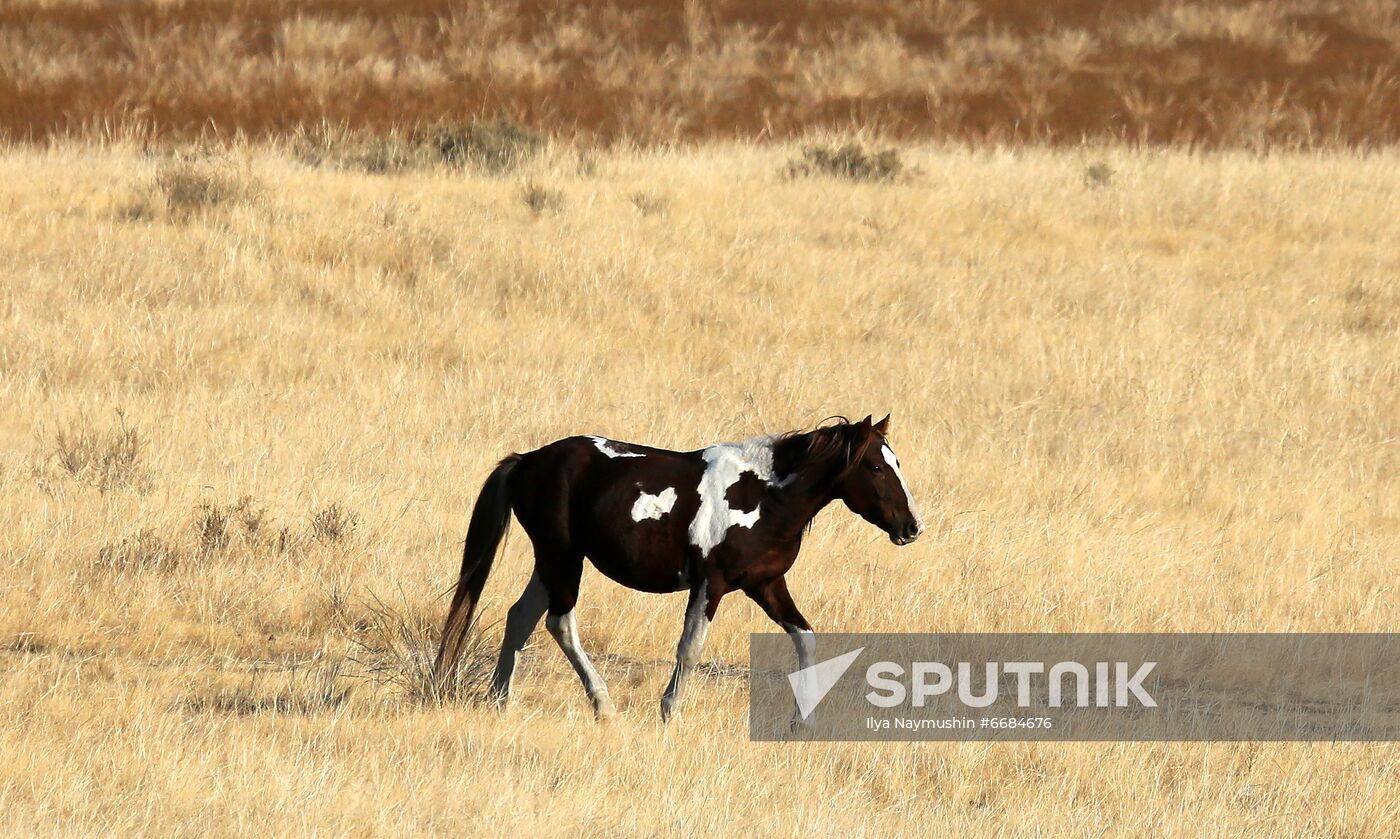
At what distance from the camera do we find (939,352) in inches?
564

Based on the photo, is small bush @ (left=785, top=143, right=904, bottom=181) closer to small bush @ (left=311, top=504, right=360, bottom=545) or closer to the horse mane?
small bush @ (left=311, top=504, right=360, bottom=545)

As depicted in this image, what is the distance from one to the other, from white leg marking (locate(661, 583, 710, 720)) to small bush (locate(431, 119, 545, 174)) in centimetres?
1381

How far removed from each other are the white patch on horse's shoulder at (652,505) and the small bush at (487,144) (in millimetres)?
13845

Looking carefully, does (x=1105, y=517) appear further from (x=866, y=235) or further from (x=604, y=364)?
(x=866, y=235)

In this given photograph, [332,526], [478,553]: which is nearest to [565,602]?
[478,553]

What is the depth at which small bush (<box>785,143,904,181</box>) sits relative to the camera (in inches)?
770

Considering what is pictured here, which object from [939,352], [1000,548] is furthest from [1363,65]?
[1000,548]

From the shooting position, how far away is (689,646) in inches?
231

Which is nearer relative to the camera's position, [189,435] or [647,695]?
[647,695]

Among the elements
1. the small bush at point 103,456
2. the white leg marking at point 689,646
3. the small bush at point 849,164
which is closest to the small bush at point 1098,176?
the small bush at point 849,164

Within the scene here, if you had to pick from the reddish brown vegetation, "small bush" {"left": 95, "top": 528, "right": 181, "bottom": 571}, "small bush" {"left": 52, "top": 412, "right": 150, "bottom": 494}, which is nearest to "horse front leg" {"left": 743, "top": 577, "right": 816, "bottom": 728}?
"small bush" {"left": 95, "top": 528, "right": 181, "bottom": 571}

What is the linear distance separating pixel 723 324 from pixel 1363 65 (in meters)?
18.9

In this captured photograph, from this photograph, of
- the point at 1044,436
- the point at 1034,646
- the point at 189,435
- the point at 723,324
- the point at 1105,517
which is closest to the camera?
the point at 1034,646

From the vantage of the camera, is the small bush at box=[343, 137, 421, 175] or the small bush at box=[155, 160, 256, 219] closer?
the small bush at box=[155, 160, 256, 219]
